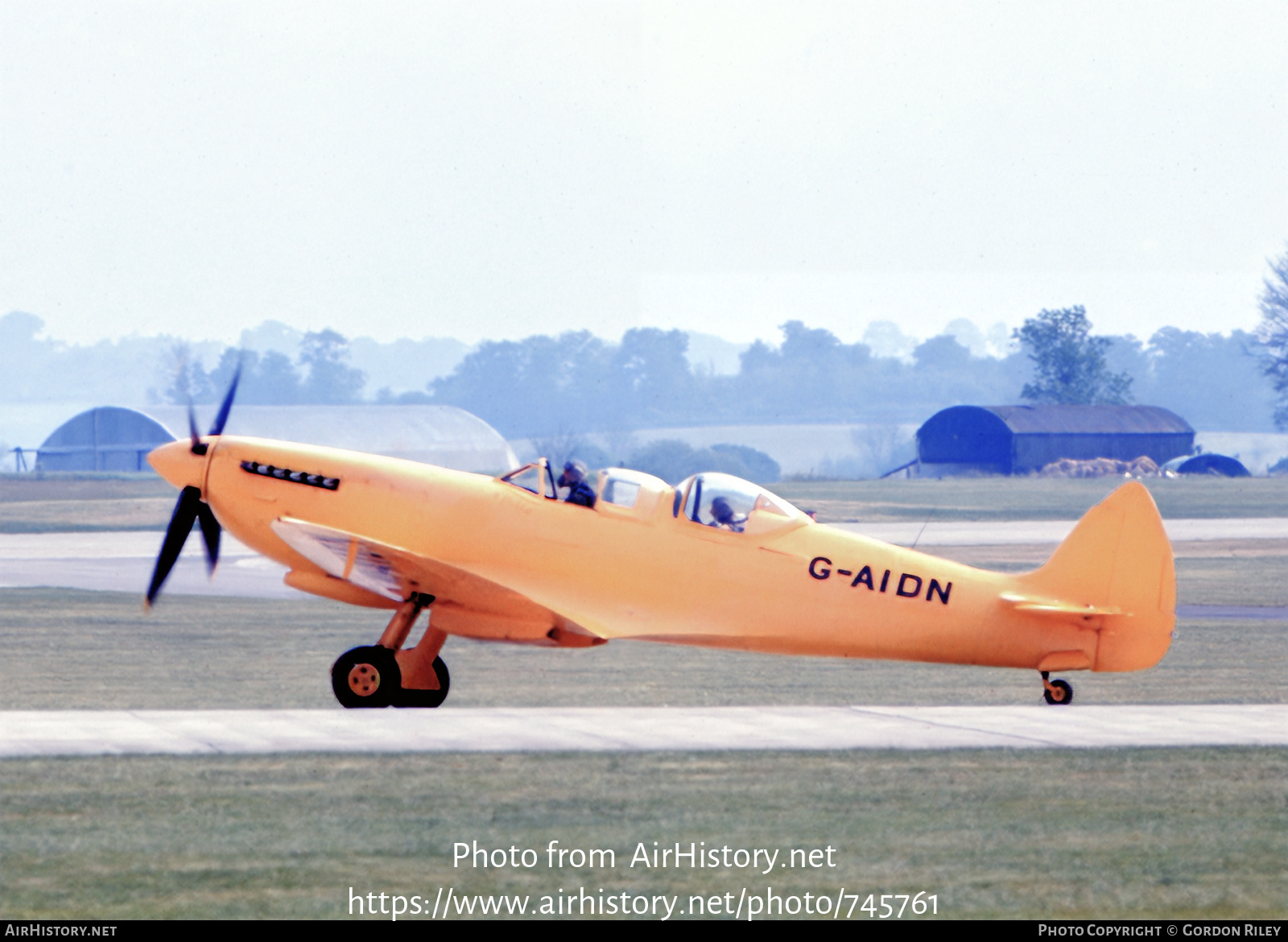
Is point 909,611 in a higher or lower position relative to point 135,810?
higher

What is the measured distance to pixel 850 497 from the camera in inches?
3118

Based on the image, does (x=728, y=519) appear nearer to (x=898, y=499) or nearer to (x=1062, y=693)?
(x=1062, y=693)

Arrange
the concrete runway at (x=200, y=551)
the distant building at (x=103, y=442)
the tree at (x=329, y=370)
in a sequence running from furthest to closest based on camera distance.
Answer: the tree at (x=329, y=370), the distant building at (x=103, y=442), the concrete runway at (x=200, y=551)

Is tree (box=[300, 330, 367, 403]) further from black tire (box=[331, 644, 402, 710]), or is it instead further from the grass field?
black tire (box=[331, 644, 402, 710])

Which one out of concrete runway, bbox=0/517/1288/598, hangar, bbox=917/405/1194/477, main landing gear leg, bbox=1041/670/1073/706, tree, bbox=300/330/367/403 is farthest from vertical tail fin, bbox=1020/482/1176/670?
tree, bbox=300/330/367/403

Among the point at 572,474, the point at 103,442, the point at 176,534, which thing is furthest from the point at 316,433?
the point at 572,474

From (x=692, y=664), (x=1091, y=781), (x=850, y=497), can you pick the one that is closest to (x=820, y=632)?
(x=1091, y=781)

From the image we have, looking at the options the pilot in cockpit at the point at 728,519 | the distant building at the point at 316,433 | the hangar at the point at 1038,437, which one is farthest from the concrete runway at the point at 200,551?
the hangar at the point at 1038,437

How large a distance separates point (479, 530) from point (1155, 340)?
182m

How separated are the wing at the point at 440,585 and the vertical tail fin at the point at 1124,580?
15.2ft

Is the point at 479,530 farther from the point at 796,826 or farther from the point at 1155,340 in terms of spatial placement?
the point at 1155,340

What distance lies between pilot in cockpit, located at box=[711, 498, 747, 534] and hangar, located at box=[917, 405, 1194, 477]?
84.6 m

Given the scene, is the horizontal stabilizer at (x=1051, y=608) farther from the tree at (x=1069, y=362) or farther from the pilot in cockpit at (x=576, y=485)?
the tree at (x=1069, y=362)

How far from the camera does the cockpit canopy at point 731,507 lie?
16750 millimetres
